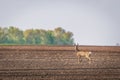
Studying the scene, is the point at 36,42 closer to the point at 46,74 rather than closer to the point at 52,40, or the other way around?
the point at 52,40

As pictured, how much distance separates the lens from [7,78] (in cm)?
3042

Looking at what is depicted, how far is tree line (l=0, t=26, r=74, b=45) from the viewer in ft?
500

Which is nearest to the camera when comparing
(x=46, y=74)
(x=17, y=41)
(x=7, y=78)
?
(x=7, y=78)

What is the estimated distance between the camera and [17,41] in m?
152

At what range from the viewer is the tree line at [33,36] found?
500ft

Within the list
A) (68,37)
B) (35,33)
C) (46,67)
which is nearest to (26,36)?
(35,33)

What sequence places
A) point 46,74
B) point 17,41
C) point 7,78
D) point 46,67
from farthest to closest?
point 17,41 < point 46,67 < point 46,74 < point 7,78

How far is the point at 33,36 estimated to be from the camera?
6225 inches

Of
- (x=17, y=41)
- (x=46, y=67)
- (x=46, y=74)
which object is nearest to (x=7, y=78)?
(x=46, y=74)

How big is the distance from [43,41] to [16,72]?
389ft

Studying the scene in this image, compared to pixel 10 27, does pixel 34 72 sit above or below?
below

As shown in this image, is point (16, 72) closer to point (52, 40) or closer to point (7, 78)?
point (7, 78)

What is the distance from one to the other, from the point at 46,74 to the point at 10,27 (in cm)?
12844

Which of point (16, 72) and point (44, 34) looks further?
point (44, 34)
